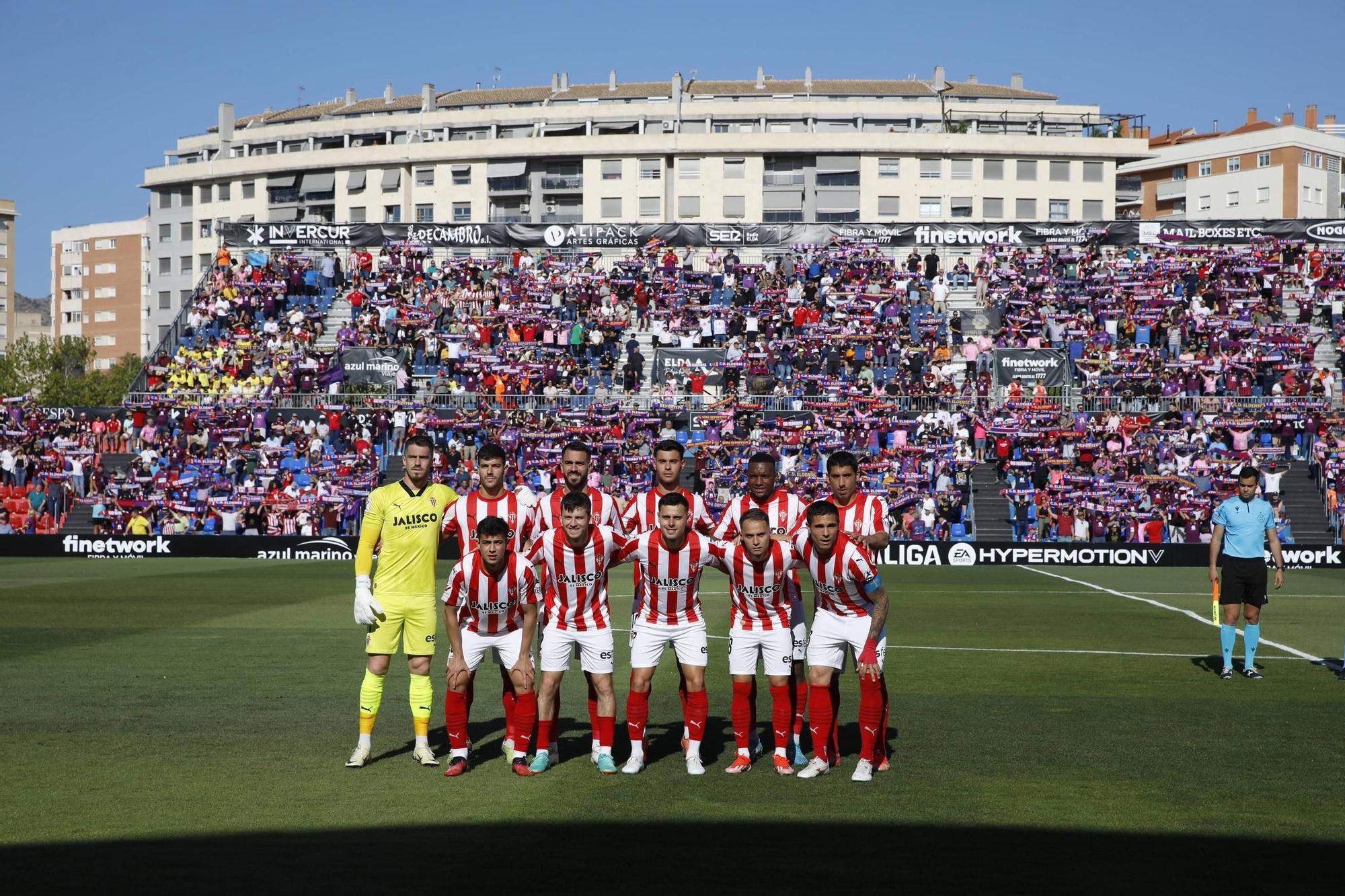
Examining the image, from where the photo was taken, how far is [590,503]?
9.99 m

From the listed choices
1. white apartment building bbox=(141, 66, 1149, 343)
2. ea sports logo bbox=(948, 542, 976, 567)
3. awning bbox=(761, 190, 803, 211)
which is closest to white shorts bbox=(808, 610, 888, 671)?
ea sports logo bbox=(948, 542, 976, 567)

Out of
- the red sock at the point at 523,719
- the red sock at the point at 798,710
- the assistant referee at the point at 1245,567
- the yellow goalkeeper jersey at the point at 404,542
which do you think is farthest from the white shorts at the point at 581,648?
the assistant referee at the point at 1245,567

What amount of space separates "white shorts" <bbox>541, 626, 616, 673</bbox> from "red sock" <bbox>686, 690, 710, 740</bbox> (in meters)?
0.66

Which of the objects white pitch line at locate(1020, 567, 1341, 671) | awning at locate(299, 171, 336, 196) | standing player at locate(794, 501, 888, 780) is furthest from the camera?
awning at locate(299, 171, 336, 196)

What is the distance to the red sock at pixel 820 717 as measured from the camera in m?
9.83

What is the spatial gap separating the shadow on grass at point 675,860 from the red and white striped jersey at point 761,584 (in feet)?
6.72

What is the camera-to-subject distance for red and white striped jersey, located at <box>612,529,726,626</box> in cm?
990

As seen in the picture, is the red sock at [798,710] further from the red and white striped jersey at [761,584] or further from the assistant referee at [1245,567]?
the assistant referee at [1245,567]

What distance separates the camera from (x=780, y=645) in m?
10.0

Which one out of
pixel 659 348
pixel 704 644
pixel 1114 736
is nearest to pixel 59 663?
pixel 704 644

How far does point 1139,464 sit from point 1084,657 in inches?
877

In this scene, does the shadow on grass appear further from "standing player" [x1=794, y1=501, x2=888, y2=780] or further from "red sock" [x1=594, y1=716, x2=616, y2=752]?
"red sock" [x1=594, y1=716, x2=616, y2=752]

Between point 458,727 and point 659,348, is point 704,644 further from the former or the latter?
point 659,348

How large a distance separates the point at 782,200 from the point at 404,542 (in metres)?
76.9
